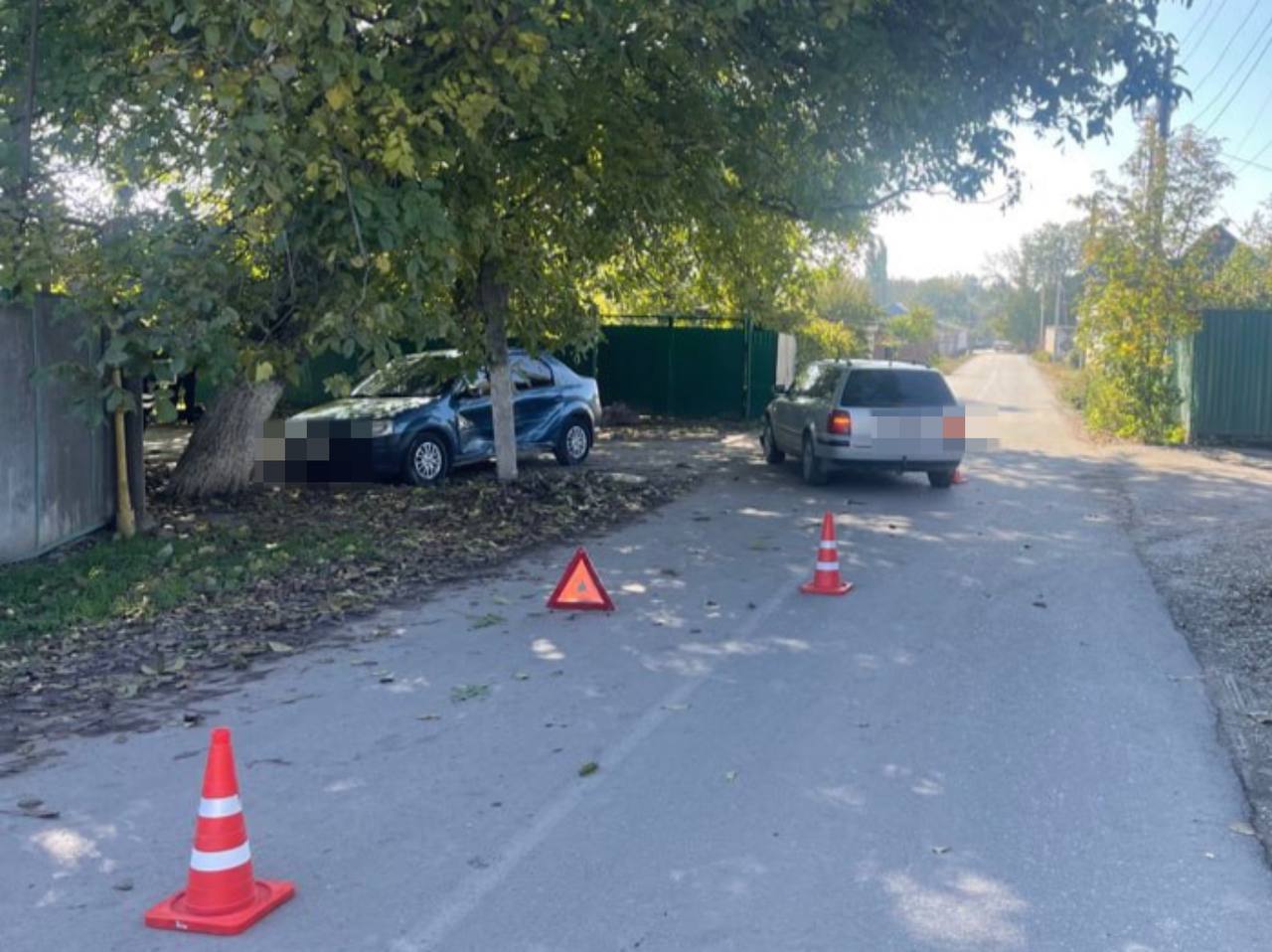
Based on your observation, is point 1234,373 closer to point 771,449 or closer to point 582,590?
point 771,449

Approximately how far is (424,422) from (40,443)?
585cm

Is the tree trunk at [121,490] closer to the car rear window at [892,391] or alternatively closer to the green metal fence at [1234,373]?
the car rear window at [892,391]

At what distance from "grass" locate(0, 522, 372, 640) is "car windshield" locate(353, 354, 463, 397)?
13.9ft

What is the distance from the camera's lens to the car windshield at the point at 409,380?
15.8 meters

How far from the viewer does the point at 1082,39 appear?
1041 centimetres

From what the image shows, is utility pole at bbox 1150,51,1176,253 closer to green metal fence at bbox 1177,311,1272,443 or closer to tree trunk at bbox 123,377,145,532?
green metal fence at bbox 1177,311,1272,443

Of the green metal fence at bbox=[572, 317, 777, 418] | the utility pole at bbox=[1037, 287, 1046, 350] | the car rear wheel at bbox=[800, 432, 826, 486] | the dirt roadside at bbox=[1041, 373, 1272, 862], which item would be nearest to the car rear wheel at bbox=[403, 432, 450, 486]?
the car rear wheel at bbox=[800, 432, 826, 486]

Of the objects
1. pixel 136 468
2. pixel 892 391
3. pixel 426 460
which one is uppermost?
pixel 892 391

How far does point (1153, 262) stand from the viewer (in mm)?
21344

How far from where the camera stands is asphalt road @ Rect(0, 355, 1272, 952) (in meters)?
4.19

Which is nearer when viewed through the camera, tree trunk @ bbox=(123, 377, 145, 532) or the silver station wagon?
tree trunk @ bbox=(123, 377, 145, 532)

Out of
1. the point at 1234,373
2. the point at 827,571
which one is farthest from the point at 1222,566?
the point at 1234,373

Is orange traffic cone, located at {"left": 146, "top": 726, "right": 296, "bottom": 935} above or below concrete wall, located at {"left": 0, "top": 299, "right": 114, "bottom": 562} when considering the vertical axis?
below

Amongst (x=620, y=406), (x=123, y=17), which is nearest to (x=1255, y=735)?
(x=123, y=17)
